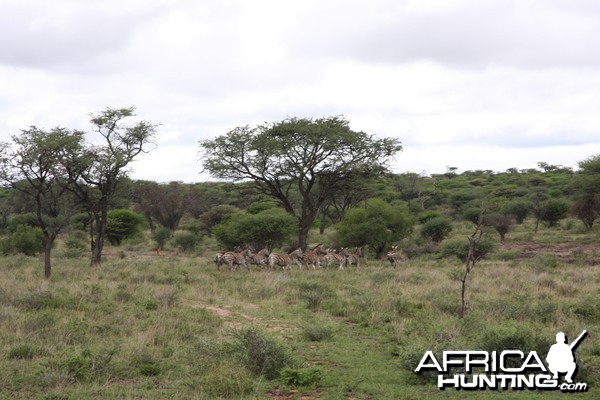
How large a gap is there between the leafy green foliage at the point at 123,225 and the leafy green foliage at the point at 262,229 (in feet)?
43.3

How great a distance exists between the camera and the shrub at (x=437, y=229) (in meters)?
37.5

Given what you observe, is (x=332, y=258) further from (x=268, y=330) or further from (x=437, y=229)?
(x=268, y=330)

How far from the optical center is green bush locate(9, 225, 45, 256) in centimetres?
3444

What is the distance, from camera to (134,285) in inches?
764

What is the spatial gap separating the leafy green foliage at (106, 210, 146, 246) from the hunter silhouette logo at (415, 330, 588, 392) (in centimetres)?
3832

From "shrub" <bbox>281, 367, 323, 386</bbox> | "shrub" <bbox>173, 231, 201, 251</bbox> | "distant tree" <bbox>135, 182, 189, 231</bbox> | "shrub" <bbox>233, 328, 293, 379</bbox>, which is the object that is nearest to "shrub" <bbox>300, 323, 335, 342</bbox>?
"shrub" <bbox>233, 328, 293, 379</bbox>

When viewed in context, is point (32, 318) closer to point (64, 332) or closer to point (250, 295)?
point (64, 332)

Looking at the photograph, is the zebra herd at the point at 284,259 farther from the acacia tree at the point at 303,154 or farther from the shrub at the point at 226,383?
the shrub at the point at 226,383

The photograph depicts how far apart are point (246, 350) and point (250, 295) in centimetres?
879

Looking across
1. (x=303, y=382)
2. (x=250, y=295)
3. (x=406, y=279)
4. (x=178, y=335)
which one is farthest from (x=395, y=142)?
(x=303, y=382)

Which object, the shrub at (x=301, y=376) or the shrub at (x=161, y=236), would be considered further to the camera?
the shrub at (x=161, y=236)

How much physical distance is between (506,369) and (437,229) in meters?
29.9

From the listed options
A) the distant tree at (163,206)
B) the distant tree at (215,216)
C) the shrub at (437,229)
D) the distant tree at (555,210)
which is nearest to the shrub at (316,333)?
the shrub at (437,229)

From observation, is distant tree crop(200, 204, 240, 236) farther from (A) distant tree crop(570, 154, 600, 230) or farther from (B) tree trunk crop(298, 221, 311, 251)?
(A) distant tree crop(570, 154, 600, 230)
